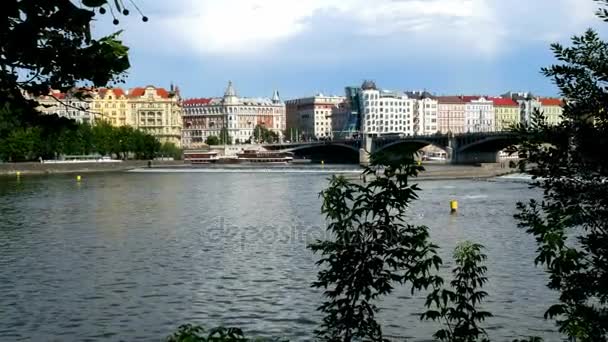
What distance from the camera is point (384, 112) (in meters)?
183

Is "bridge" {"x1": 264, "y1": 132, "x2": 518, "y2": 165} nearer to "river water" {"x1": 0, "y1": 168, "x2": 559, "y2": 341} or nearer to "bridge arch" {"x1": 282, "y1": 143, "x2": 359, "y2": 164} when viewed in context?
"bridge arch" {"x1": 282, "y1": 143, "x2": 359, "y2": 164}

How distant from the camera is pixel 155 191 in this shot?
53.9 meters

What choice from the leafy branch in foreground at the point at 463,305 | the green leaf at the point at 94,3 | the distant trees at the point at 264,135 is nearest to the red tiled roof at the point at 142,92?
the distant trees at the point at 264,135

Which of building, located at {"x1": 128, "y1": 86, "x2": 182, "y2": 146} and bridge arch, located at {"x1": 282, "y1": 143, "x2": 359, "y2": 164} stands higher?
building, located at {"x1": 128, "y1": 86, "x2": 182, "y2": 146}

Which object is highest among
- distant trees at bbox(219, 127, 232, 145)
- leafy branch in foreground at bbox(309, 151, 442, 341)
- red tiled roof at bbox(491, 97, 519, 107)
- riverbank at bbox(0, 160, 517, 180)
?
red tiled roof at bbox(491, 97, 519, 107)

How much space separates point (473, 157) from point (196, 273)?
86.4 metres

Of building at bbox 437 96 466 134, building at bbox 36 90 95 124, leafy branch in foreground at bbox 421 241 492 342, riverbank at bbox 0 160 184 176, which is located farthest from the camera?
building at bbox 437 96 466 134

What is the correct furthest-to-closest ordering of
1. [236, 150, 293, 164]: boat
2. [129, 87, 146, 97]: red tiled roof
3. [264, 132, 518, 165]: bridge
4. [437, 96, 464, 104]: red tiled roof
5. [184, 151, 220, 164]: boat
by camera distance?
[437, 96, 464, 104]: red tiled roof
[129, 87, 146, 97]: red tiled roof
[184, 151, 220, 164]: boat
[236, 150, 293, 164]: boat
[264, 132, 518, 165]: bridge

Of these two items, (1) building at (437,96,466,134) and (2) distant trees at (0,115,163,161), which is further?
(1) building at (437,96,466,134)

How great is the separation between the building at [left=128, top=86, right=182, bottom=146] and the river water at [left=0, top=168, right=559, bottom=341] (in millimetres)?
116376

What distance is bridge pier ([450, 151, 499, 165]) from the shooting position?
319ft

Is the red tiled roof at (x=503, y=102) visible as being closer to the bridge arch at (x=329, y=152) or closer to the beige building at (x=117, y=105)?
the bridge arch at (x=329, y=152)

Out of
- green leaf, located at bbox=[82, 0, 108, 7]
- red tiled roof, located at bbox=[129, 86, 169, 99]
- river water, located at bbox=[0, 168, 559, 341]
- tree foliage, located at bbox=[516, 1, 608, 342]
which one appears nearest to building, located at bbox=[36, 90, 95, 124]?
green leaf, located at bbox=[82, 0, 108, 7]

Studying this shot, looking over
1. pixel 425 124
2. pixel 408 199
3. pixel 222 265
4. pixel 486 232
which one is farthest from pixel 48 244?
pixel 425 124
